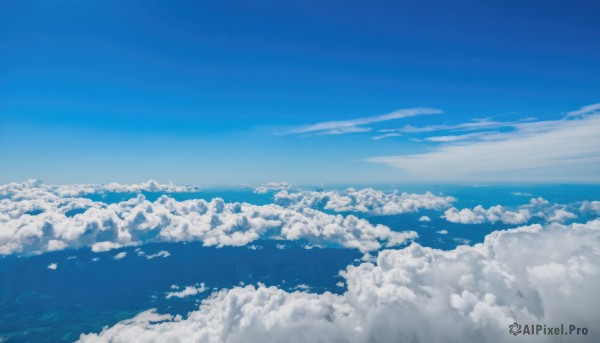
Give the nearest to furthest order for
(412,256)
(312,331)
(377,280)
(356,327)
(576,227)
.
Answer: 1. (576,227)
2. (312,331)
3. (356,327)
4. (377,280)
5. (412,256)

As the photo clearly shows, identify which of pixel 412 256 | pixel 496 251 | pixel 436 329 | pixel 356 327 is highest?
pixel 496 251

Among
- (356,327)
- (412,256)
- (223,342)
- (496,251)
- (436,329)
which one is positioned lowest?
(223,342)

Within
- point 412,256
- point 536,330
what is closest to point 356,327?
point 412,256

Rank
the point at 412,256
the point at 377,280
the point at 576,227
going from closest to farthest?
the point at 576,227 → the point at 377,280 → the point at 412,256

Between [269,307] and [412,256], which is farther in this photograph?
[412,256]

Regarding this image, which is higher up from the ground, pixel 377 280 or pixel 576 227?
pixel 576 227

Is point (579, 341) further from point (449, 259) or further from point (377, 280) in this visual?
point (377, 280)

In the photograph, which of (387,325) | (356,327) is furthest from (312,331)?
(387,325)

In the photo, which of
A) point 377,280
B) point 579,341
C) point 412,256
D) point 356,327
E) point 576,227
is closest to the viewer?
point 579,341

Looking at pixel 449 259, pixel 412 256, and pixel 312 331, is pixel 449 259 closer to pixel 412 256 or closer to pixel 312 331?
pixel 412 256
